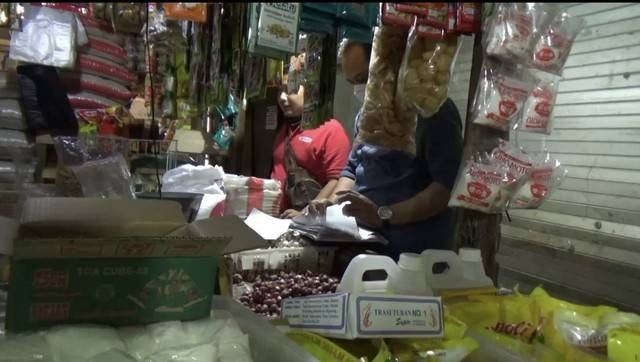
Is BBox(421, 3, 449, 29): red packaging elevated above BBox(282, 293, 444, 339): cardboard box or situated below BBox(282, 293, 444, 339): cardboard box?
above

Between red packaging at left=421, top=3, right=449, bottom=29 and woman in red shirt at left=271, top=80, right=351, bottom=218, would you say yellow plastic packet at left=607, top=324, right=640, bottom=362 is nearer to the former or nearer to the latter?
red packaging at left=421, top=3, right=449, bottom=29

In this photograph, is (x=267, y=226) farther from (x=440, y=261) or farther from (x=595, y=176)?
(x=595, y=176)

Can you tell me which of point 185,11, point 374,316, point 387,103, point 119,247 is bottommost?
point 374,316

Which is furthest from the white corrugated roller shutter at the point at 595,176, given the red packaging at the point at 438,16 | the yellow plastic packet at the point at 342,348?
the yellow plastic packet at the point at 342,348

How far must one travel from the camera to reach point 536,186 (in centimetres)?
150

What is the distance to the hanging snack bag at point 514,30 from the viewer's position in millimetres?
1378

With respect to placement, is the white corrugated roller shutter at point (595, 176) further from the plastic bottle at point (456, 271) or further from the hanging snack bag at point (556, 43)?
the plastic bottle at point (456, 271)

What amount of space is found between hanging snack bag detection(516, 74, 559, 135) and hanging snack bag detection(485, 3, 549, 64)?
5.6 inches

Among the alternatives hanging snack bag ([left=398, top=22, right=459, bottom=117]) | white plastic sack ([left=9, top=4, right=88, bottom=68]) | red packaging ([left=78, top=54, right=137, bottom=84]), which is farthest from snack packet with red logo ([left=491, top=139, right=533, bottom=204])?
red packaging ([left=78, top=54, right=137, bottom=84])

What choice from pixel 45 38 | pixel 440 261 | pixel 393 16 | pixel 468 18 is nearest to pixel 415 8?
pixel 393 16

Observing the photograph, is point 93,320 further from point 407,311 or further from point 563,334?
point 563,334

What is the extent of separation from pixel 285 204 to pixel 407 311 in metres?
2.06

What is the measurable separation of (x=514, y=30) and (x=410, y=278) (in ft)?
2.38

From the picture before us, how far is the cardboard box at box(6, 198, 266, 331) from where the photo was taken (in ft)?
2.93
